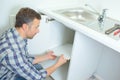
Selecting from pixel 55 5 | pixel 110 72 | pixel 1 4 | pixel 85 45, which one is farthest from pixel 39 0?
pixel 110 72

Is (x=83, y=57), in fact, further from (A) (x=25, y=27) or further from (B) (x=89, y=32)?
(A) (x=25, y=27)

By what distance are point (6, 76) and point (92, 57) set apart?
0.91 metres

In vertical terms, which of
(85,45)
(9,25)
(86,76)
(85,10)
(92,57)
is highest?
(85,10)

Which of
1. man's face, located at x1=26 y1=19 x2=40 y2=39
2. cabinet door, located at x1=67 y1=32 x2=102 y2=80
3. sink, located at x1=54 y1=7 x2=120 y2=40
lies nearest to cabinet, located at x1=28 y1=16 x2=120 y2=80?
cabinet door, located at x1=67 y1=32 x2=102 y2=80

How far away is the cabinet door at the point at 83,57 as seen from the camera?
145cm

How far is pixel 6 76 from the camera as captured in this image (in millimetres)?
1199

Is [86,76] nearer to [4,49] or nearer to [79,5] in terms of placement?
[79,5]

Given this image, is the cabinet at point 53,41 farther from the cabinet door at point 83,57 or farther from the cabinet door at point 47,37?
the cabinet door at point 83,57

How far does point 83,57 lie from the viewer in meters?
1.59

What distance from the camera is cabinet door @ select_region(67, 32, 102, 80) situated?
1.45 meters

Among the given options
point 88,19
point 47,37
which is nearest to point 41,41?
point 47,37

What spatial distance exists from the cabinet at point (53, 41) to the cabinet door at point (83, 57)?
174 mm

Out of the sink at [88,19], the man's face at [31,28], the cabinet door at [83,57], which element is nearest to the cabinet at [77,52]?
the cabinet door at [83,57]

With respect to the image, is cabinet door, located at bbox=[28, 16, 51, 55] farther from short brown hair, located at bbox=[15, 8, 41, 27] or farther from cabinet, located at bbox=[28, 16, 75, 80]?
short brown hair, located at bbox=[15, 8, 41, 27]
